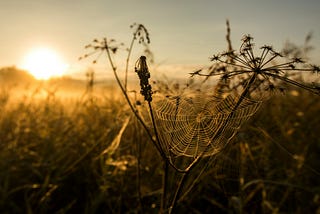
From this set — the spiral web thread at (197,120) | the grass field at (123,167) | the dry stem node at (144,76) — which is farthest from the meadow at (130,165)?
the dry stem node at (144,76)

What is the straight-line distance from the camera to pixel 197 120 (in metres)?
1.68

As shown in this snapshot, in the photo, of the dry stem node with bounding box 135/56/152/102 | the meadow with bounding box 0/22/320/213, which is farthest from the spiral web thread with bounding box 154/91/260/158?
the meadow with bounding box 0/22/320/213

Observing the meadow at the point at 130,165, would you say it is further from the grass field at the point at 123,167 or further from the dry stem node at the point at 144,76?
the dry stem node at the point at 144,76

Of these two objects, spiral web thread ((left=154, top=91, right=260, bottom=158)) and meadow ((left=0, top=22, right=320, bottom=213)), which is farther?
meadow ((left=0, top=22, right=320, bottom=213))

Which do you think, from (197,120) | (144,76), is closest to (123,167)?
(197,120)

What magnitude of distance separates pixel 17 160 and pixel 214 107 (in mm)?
2882

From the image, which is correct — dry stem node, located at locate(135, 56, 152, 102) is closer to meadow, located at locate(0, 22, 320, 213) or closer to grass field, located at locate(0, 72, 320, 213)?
meadow, located at locate(0, 22, 320, 213)

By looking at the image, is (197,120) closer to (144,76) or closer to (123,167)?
(144,76)

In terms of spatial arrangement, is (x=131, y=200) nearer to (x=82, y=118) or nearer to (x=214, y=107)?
(x=82, y=118)

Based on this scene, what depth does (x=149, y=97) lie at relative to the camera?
126 cm

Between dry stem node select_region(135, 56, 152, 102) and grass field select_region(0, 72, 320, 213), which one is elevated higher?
dry stem node select_region(135, 56, 152, 102)

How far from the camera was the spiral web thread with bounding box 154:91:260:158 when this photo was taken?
1.47m

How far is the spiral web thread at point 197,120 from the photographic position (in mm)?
1470

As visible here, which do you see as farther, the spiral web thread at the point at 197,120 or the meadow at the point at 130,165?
the meadow at the point at 130,165
